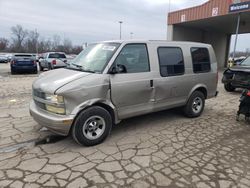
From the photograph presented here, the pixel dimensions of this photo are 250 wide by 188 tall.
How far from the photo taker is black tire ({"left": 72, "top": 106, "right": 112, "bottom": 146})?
3629 millimetres

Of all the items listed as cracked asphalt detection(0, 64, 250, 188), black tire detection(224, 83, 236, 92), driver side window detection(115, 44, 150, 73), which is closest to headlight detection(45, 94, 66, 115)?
cracked asphalt detection(0, 64, 250, 188)

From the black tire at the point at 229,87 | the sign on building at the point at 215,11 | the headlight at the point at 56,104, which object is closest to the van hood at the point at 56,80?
the headlight at the point at 56,104

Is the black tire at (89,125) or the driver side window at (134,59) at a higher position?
the driver side window at (134,59)

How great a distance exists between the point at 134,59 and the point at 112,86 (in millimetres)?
833

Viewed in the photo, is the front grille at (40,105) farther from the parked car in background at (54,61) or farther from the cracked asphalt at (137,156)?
the parked car in background at (54,61)

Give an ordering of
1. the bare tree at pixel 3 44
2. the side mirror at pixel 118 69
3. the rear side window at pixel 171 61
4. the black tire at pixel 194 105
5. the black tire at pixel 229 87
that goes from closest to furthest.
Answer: the side mirror at pixel 118 69, the rear side window at pixel 171 61, the black tire at pixel 194 105, the black tire at pixel 229 87, the bare tree at pixel 3 44

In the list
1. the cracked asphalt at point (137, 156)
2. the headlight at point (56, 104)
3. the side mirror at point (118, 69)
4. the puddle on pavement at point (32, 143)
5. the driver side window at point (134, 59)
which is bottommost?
the cracked asphalt at point (137, 156)

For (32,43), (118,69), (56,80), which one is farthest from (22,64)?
(32,43)

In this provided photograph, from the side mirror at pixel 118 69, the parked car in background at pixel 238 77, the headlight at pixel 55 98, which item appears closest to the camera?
the headlight at pixel 55 98

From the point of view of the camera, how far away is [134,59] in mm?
4289

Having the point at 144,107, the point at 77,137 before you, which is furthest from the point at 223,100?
the point at 77,137

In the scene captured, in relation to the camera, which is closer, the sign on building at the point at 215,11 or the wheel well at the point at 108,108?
the wheel well at the point at 108,108

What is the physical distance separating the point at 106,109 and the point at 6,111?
11.8 feet

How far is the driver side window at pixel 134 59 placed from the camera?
4102 millimetres
